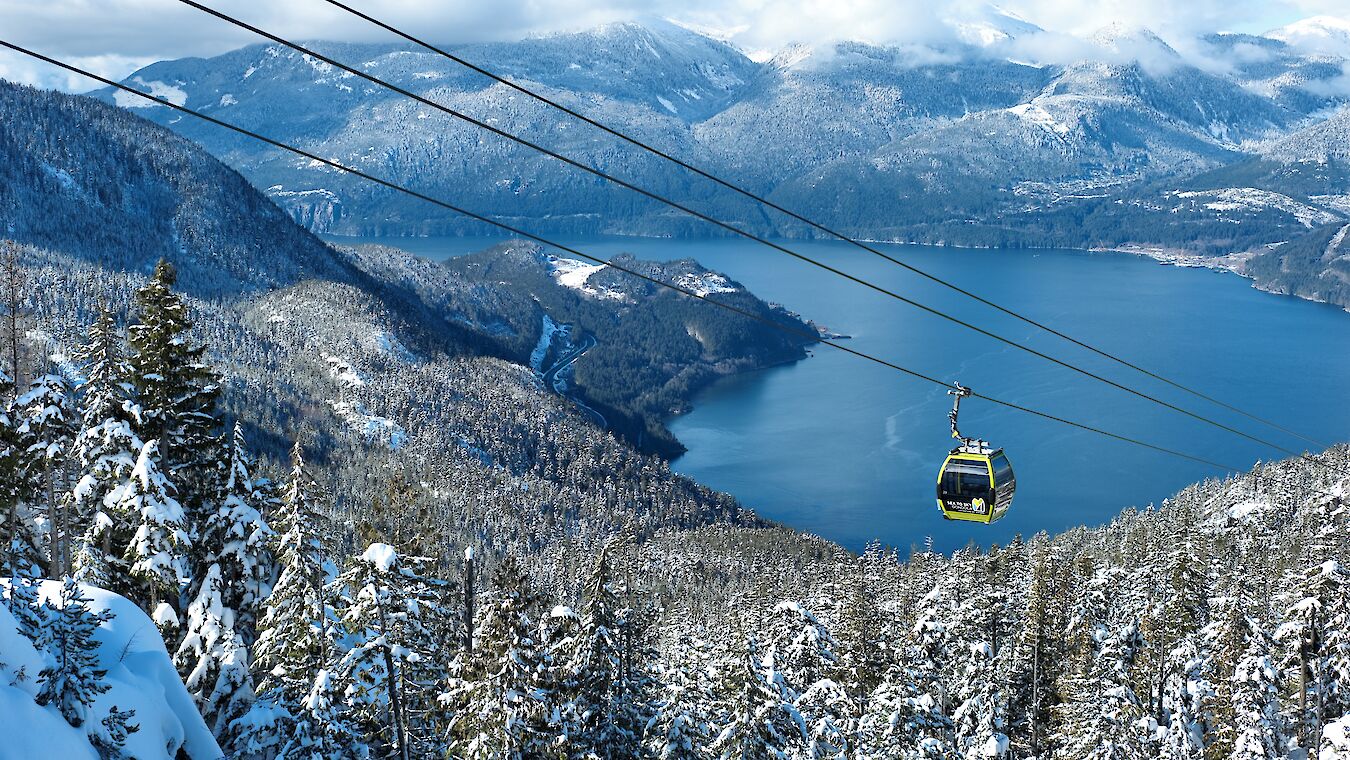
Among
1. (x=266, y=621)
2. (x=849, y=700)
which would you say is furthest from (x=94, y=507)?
(x=849, y=700)

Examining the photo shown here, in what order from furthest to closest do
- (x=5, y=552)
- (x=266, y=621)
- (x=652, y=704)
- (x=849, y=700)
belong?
(x=849, y=700) → (x=652, y=704) → (x=266, y=621) → (x=5, y=552)

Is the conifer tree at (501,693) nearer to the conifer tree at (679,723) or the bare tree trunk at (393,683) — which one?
the bare tree trunk at (393,683)

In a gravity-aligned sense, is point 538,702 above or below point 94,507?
below

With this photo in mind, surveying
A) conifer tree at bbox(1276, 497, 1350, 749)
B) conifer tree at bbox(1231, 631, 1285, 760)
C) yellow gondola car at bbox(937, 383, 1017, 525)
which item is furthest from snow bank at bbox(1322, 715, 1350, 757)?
yellow gondola car at bbox(937, 383, 1017, 525)

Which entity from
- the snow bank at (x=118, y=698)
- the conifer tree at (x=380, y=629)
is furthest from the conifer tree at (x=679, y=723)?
the snow bank at (x=118, y=698)

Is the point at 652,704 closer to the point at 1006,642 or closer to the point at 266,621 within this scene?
the point at 266,621

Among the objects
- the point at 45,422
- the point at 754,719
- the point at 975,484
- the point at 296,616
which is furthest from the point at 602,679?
the point at 45,422
